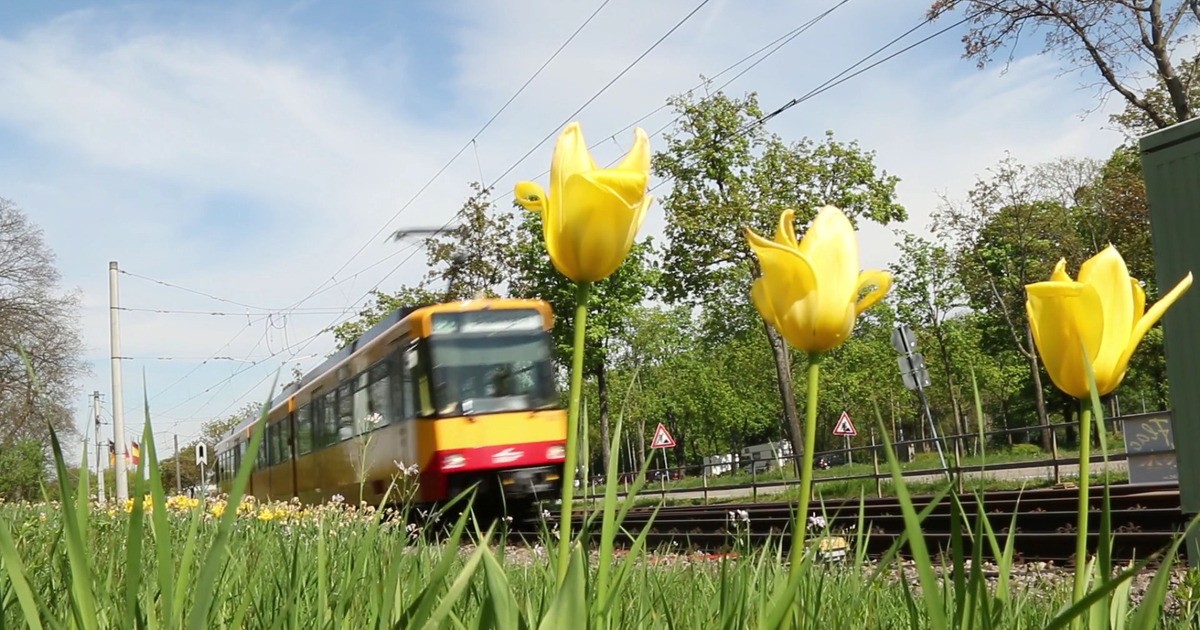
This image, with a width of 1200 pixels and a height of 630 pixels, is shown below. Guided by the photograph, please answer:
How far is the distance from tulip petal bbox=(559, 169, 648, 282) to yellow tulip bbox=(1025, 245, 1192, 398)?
1.25 feet

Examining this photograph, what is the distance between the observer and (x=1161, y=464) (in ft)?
37.3

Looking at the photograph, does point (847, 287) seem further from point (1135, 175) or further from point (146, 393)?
point (1135, 175)

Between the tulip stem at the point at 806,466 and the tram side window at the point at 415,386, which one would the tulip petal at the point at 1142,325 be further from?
the tram side window at the point at 415,386

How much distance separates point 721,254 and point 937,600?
90.6ft

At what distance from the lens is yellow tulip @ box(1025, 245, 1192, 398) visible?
1.10 meters

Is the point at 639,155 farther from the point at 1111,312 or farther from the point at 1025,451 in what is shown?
the point at 1025,451

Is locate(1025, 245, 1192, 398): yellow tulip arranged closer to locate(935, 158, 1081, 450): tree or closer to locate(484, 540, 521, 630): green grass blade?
locate(484, 540, 521, 630): green grass blade

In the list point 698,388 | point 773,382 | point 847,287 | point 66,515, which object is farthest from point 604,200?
point 698,388

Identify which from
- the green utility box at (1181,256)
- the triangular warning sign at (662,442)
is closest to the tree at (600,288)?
the green utility box at (1181,256)

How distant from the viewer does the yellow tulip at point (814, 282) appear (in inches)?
43.9

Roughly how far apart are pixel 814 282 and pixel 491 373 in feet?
45.7

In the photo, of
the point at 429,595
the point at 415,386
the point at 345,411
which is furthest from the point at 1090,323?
the point at 345,411

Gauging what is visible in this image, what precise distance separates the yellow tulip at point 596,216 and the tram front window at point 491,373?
13590mm

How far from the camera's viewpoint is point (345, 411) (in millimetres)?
17453
